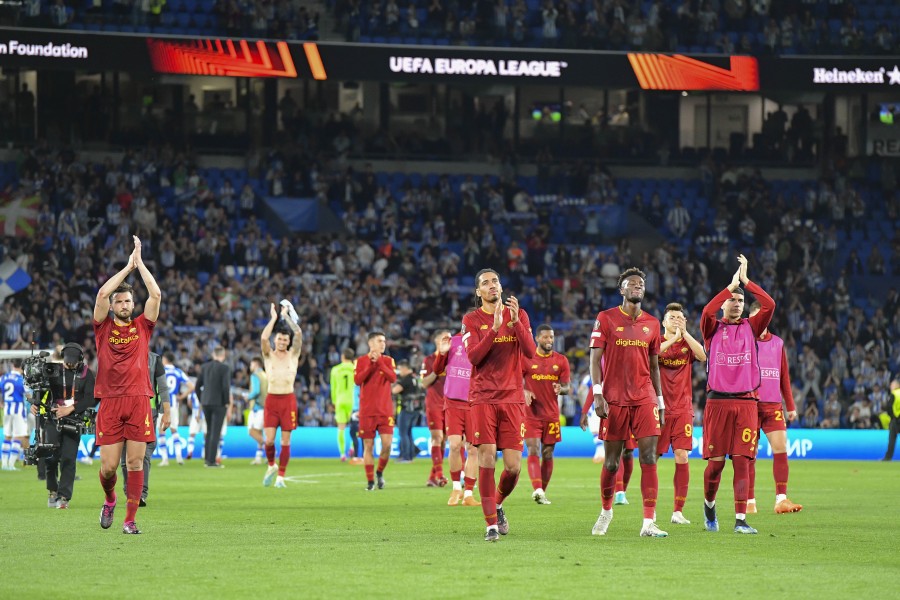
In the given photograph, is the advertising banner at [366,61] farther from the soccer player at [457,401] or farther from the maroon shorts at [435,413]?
the soccer player at [457,401]

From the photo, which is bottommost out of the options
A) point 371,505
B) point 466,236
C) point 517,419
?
point 371,505

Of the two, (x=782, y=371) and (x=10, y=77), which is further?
(x=10, y=77)

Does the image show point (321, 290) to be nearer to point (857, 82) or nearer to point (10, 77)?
point (10, 77)

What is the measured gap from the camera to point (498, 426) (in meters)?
13.7

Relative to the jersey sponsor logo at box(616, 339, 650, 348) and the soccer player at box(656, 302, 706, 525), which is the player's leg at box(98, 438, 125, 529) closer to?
the jersey sponsor logo at box(616, 339, 650, 348)

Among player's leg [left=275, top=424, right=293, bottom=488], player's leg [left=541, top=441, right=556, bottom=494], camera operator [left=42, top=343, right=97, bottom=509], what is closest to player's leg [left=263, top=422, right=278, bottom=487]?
player's leg [left=275, top=424, right=293, bottom=488]

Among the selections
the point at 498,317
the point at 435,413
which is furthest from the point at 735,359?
the point at 435,413

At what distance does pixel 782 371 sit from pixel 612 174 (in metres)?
29.6

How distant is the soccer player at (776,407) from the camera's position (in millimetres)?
18141

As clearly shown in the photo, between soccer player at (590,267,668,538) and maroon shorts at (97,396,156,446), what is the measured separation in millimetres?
4464

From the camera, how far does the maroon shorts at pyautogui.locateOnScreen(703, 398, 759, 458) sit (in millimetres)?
14828

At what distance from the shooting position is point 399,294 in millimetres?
40812

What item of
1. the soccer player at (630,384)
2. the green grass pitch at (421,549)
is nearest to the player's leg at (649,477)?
the soccer player at (630,384)

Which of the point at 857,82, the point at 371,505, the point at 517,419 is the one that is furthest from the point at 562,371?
the point at 857,82
